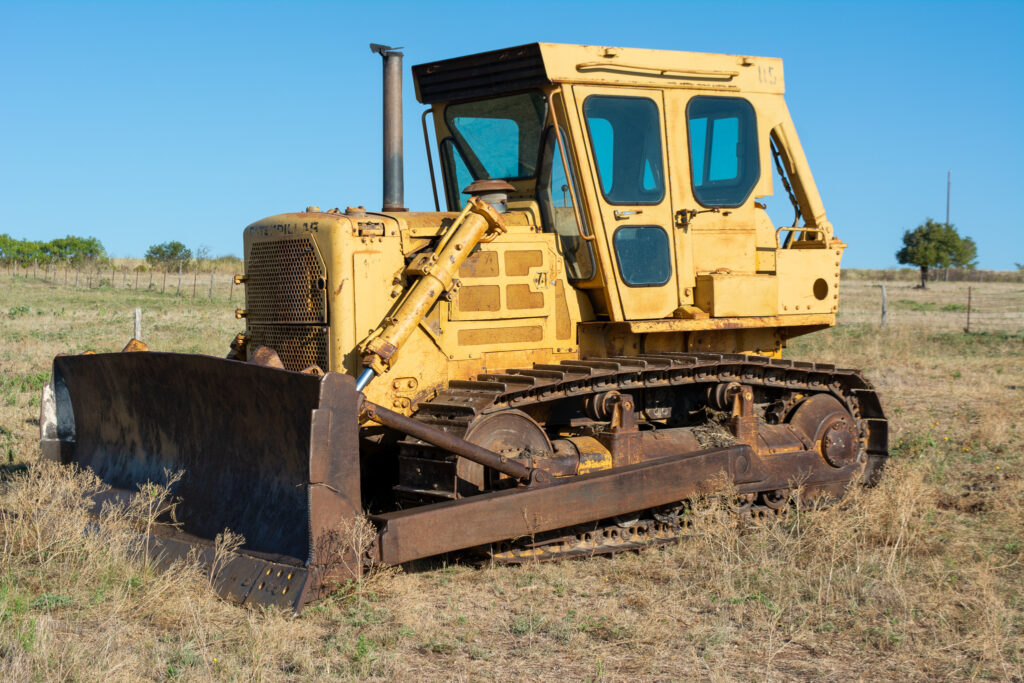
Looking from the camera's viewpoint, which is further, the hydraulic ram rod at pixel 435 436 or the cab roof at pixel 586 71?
the cab roof at pixel 586 71

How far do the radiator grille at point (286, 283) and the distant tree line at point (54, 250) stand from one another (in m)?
51.7

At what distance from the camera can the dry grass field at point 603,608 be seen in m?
4.46

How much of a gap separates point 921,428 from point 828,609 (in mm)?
6021

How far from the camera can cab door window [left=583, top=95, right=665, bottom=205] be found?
7.14 meters

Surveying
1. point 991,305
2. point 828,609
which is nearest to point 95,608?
point 828,609

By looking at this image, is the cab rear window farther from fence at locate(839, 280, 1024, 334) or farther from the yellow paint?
fence at locate(839, 280, 1024, 334)

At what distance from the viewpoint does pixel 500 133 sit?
25.3ft

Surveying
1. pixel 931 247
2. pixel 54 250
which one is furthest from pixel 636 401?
pixel 54 250

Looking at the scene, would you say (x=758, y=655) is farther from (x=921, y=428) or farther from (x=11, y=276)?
(x=11, y=276)

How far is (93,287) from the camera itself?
4297 cm

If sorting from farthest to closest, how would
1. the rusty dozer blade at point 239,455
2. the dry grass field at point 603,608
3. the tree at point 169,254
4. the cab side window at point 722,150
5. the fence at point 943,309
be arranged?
1. the tree at point 169,254
2. the fence at point 943,309
3. the cab side window at point 722,150
4. the rusty dozer blade at point 239,455
5. the dry grass field at point 603,608

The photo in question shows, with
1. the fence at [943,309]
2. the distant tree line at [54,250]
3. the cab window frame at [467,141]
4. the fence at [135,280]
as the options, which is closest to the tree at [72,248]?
the distant tree line at [54,250]

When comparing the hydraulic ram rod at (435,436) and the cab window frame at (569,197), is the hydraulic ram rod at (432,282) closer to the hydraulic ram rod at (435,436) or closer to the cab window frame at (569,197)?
the hydraulic ram rod at (435,436)

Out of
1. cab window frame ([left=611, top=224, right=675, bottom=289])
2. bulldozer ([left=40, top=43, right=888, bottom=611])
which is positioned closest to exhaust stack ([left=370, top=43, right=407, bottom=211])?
bulldozer ([left=40, top=43, right=888, bottom=611])
